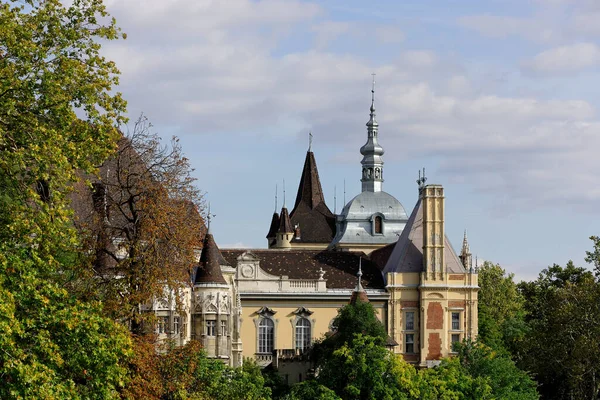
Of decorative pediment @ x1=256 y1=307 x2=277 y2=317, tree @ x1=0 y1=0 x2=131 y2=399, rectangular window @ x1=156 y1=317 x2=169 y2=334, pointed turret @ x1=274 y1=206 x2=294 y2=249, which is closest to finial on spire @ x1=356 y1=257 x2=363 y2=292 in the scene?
decorative pediment @ x1=256 y1=307 x2=277 y2=317

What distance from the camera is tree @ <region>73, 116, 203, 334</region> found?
4297cm

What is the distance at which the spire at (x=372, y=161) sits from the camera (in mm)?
120125

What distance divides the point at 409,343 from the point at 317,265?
7954mm

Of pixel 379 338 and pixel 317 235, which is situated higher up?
pixel 317 235

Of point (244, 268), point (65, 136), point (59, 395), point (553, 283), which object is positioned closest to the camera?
point (59, 395)

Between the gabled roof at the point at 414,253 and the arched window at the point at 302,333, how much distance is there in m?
6.85

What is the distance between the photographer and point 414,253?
310 feet

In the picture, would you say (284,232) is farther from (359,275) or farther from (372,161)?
(359,275)

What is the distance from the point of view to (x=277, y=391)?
248 feet

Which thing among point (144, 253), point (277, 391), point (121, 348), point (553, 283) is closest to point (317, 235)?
point (553, 283)

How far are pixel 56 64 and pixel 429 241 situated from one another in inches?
2323

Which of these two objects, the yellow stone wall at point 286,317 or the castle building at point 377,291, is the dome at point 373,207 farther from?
the yellow stone wall at point 286,317

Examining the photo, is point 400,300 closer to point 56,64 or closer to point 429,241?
point 429,241

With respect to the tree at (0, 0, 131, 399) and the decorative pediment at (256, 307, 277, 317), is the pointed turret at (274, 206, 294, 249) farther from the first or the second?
the tree at (0, 0, 131, 399)
